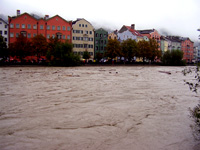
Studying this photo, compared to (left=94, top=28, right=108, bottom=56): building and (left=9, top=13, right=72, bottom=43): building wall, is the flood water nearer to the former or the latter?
(left=9, top=13, right=72, bottom=43): building wall

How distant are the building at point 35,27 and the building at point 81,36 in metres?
3.14

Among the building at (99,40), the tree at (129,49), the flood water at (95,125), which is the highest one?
the building at (99,40)

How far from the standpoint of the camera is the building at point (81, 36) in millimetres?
85250

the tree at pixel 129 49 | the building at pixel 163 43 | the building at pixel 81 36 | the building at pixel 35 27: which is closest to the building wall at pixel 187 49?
the building at pixel 163 43

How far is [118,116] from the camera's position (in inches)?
337

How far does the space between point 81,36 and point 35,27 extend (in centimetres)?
1712

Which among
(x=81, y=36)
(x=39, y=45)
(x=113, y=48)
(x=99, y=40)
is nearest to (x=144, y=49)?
(x=113, y=48)

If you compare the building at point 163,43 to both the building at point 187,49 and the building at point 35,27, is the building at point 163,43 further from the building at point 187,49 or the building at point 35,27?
the building at point 35,27

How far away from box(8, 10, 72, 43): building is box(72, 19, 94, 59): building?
3139 millimetres

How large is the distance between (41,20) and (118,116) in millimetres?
75277

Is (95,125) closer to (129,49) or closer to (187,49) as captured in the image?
(129,49)

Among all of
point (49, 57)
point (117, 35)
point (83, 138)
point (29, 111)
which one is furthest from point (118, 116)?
point (117, 35)

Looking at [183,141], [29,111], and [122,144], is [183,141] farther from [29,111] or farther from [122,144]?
[29,111]

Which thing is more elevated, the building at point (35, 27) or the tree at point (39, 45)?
the building at point (35, 27)
